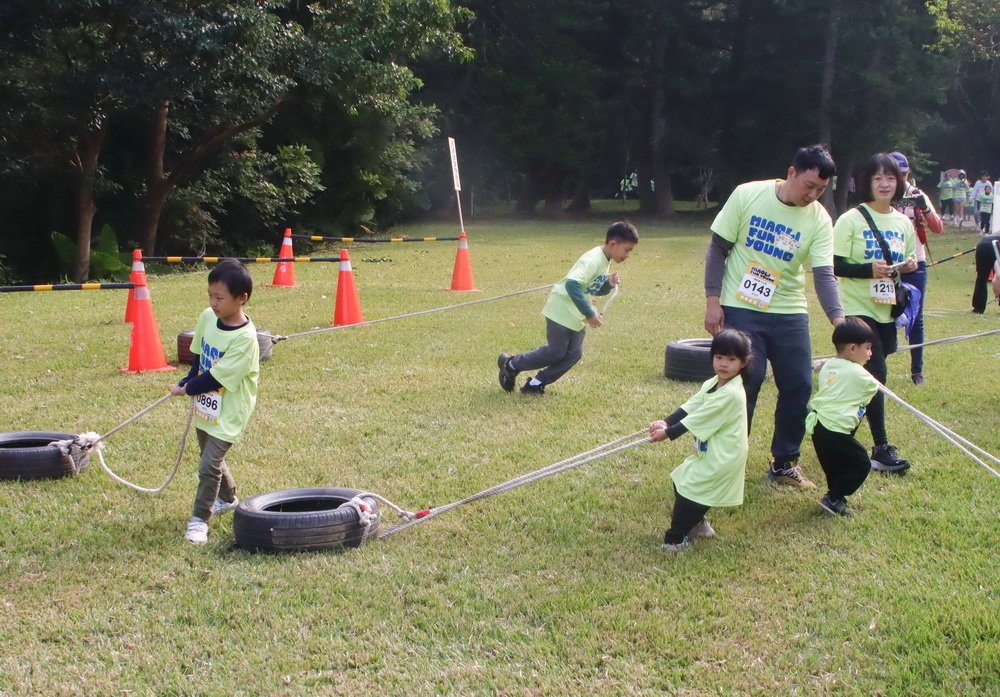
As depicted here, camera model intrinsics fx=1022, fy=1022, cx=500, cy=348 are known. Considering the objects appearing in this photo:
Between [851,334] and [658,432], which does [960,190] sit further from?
[658,432]

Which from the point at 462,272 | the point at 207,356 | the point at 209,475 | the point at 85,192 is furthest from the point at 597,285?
the point at 85,192

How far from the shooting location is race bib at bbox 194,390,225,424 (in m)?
5.16

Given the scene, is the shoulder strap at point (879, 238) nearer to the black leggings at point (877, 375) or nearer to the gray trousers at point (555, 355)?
the black leggings at point (877, 375)

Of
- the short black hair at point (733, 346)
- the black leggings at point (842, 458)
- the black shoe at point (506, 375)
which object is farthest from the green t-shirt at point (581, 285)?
the short black hair at point (733, 346)

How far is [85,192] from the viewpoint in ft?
68.4

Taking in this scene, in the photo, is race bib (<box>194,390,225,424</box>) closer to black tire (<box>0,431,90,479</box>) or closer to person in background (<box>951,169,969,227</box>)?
black tire (<box>0,431,90,479</box>)

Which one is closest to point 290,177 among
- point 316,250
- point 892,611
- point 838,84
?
point 316,250

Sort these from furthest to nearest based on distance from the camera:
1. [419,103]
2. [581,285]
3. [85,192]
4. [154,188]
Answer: [419,103] → [154,188] → [85,192] → [581,285]

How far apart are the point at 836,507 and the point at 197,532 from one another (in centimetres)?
327

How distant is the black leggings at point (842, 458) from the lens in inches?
205

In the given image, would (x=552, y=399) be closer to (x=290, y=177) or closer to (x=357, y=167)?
(x=290, y=177)

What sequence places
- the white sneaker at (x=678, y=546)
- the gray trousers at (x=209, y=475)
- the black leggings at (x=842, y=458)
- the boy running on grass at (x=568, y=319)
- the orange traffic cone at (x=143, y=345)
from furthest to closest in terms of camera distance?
the orange traffic cone at (x=143, y=345) → the boy running on grass at (x=568, y=319) → the black leggings at (x=842, y=458) → the gray trousers at (x=209, y=475) → the white sneaker at (x=678, y=546)

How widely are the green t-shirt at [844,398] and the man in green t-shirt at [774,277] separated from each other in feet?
1.05

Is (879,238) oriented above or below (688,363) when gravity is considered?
above
